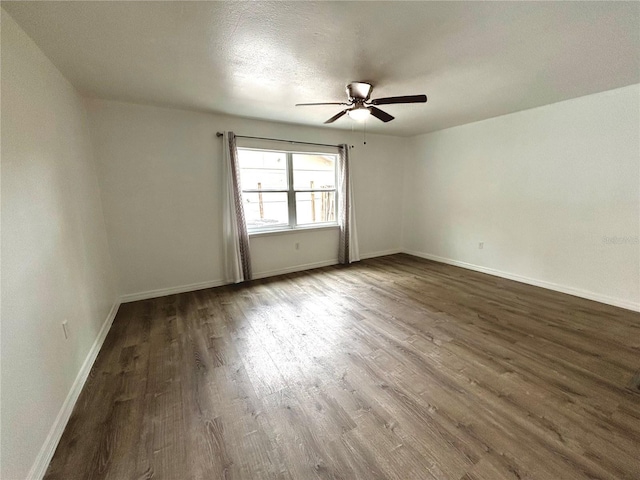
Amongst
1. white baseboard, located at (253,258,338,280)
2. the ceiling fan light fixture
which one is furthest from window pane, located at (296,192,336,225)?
the ceiling fan light fixture

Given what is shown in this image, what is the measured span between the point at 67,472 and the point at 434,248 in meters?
5.18

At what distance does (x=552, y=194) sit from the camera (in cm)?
329

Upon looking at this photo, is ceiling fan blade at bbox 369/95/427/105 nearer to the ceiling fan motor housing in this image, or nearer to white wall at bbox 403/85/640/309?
the ceiling fan motor housing

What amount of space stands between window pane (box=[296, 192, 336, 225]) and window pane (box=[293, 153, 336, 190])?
0.45ft

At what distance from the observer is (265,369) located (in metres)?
1.97

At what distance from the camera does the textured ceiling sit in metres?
1.47

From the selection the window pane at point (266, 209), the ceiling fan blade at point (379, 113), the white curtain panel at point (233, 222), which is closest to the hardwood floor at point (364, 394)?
the white curtain panel at point (233, 222)

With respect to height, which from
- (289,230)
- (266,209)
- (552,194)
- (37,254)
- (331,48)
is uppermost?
(331,48)

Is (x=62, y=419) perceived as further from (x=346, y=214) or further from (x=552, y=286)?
(x=552, y=286)

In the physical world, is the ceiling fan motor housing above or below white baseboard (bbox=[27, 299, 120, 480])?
above

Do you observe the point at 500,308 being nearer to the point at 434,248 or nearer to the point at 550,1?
the point at 434,248

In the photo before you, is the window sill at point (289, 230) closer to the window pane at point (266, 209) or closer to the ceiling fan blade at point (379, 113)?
the window pane at point (266, 209)

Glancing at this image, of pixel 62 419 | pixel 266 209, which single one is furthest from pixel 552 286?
pixel 62 419

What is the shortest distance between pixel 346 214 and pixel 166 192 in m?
2.80
